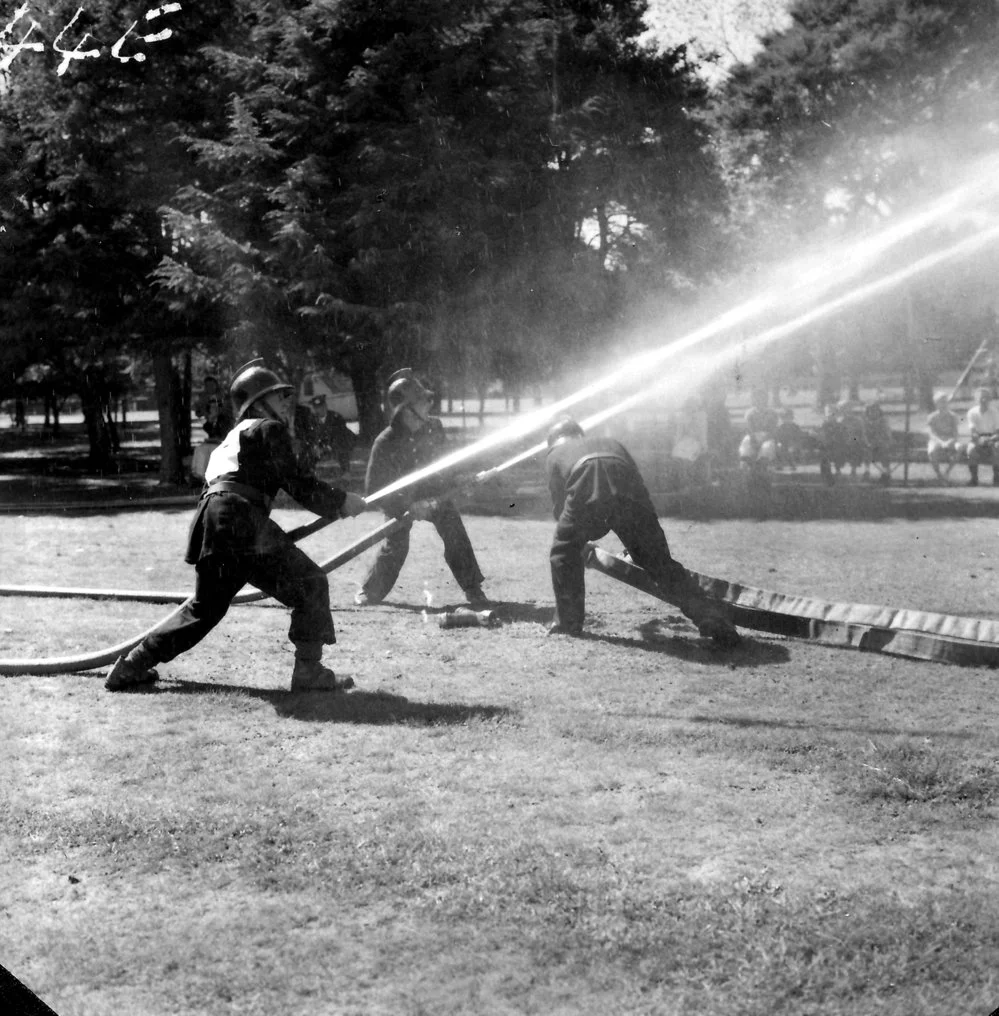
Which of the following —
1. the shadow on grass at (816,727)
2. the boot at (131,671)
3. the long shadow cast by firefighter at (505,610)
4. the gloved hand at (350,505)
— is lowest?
the shadow on grass at (816,727)

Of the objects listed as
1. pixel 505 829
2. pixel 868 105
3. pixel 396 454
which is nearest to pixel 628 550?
pixel 396 454

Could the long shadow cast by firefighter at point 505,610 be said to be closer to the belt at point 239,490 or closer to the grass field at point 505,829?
the grass field at point 505,829

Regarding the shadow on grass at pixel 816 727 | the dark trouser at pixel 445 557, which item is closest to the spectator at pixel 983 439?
the dark trouser at pixel 445 557

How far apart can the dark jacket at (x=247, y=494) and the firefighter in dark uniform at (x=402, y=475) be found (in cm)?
283

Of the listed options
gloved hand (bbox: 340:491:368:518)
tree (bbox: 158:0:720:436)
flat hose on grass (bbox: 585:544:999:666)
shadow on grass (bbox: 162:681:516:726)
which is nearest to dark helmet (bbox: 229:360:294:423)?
gloved hand (bbox: 340:491:368:518)

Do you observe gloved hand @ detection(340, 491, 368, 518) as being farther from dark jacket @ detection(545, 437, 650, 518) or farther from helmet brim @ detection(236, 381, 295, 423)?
dark jacket @ detection(545, 437, 650, 518)

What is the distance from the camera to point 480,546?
43.4 ft

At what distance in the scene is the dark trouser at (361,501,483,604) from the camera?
9.88 m

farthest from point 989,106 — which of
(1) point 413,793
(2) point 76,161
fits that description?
(2) point 76,161

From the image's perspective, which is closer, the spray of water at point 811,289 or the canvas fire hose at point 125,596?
the canvas fire hose at point 125,596

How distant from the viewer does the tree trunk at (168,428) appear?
22.8 m

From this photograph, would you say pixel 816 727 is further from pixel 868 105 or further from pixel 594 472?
pixel 868 105

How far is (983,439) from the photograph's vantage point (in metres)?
20.9

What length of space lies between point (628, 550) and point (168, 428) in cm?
1645
